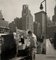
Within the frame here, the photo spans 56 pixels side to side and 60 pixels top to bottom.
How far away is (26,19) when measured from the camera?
7.43 feet

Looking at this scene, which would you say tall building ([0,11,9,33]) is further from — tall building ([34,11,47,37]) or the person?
tall building ([34,11,47,37])

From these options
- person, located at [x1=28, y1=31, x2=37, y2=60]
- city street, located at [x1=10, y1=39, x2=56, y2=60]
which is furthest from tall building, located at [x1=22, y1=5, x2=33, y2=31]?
city street, located at [x1=10, y1=39, x2=56, y2=60]

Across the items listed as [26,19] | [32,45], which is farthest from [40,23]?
[32,45]

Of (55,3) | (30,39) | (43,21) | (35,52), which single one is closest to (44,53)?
(35,52)

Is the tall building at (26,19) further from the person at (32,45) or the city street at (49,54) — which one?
the city street at (49,54)

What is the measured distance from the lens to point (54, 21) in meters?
2.47

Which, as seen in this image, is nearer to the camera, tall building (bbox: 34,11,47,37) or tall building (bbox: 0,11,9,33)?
tall building (bbox: 0,11,9,33)

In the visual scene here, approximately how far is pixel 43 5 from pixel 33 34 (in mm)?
561

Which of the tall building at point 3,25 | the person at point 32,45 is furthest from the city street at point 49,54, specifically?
the tall building at point 3,25

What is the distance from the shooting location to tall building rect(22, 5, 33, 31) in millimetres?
2218

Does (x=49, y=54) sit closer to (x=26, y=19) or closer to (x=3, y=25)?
(x=26, y=19)

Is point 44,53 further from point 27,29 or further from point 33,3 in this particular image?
point 33,3

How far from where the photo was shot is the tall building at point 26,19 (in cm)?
222

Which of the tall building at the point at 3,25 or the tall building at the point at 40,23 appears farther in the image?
the tall building at the point at 40,23
